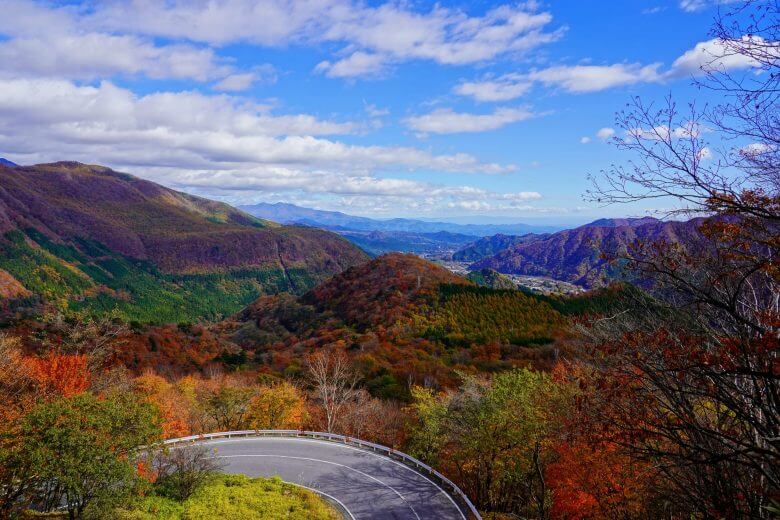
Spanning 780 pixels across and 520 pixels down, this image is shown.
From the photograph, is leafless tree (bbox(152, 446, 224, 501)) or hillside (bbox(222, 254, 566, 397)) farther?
hillside (bbox(222, 254, 566, 397))

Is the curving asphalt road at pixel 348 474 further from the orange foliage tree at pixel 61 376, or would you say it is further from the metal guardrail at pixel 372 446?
the orange foliage tree at pixel 61 376

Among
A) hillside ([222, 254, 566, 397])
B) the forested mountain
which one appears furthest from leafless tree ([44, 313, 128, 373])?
the forested mountain

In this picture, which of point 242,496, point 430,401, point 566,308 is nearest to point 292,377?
point 430,401

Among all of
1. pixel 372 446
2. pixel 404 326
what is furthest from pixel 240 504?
pixel 404 326

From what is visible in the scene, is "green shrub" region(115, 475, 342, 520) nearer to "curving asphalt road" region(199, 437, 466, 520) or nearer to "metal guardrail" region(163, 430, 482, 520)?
"curving asphalt road" region(199, 437, 466, 520)

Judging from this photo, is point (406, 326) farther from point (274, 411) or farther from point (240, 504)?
point (240, 504)
